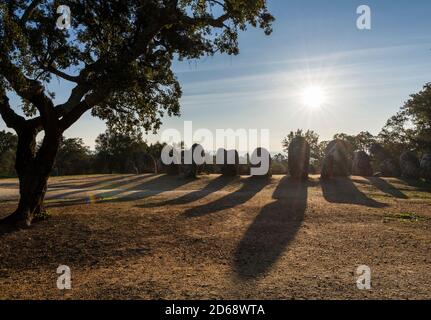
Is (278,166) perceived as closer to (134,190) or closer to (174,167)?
(174,167)

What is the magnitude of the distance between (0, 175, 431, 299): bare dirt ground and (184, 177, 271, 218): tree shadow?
97mm

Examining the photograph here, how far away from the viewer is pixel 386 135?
55219 mm

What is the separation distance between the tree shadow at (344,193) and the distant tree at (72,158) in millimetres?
44958

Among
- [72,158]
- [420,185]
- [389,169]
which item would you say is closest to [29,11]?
[420,185]

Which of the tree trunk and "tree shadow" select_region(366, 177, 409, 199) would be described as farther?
"tree shadow" select_region(366, 177, 409, 199)

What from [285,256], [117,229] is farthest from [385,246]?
[117,229]

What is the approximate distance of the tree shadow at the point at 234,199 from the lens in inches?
662

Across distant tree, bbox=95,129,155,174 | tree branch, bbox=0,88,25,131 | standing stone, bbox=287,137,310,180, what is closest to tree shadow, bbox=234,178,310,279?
standing stone, bbox=287,137,310,180

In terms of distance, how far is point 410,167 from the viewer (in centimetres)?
3531

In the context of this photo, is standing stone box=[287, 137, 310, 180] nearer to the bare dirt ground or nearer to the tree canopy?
the bare dirt ground

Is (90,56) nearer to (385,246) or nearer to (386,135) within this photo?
(385,246)

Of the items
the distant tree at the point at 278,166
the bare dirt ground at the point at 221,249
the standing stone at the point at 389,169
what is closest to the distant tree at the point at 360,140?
the distant tree at the point at 278,166

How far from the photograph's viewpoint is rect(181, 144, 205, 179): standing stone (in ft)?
106
